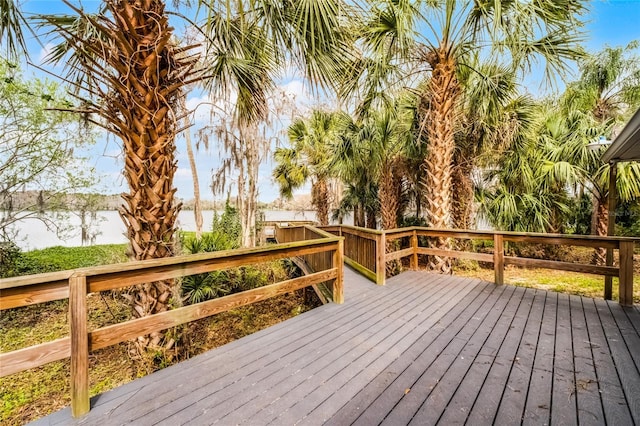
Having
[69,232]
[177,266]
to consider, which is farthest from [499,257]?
[69,232]

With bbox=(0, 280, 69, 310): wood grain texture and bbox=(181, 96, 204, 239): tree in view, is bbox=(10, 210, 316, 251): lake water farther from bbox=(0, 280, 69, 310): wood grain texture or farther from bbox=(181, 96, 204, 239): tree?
bbox=(0, 280, 69, 310): wood grain texture

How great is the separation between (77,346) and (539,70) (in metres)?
7.56

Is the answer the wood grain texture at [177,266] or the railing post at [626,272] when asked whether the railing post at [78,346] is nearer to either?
the wood grain texture at [177,266]

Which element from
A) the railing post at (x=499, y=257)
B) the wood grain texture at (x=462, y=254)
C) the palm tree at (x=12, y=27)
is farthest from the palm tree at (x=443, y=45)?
the palm tree at (x=12, y=27)

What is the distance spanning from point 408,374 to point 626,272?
364 cm

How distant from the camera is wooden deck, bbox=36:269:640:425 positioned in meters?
1.79

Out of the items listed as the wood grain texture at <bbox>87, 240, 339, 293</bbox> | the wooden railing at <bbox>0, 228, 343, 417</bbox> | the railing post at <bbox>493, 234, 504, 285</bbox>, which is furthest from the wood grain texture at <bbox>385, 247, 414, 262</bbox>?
the wooden railing at <bbox>0, 228, 343, 417</bbox>

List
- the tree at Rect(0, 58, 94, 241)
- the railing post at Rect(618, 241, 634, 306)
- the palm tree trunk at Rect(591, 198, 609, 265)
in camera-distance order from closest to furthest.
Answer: the railing post at Rect(618, 241, 634, 306)
the tree at Rect(0, 58, 94, 241)
the palm tree trunk at Rect(591, 198, 609, 265)

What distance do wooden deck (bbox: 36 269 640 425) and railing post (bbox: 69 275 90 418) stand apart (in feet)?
0.33

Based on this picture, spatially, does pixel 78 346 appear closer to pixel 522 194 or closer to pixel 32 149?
→ pixel 32 149

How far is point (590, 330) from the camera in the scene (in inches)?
120

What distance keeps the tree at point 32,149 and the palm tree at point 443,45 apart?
680 centimetres

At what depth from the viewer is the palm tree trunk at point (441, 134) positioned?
5.73 m

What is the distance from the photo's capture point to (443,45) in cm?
561
